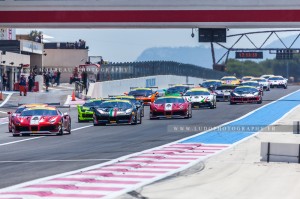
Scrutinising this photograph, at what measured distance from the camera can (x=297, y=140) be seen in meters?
30.4

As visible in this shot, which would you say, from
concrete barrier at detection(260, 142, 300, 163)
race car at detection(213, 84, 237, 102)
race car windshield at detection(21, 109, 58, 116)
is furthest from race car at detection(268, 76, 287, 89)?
concrete barrier at detection(260, 142, 300, 163)

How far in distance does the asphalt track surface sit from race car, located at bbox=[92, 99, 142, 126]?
38 cm

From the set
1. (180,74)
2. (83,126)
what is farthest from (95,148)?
(180,74)

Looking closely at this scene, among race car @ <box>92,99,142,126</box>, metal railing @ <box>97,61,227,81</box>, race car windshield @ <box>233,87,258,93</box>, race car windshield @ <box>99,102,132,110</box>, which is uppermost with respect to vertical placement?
metal railing @ <box>97,61,227,81</box>

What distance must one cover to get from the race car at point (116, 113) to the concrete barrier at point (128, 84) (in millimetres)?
26682

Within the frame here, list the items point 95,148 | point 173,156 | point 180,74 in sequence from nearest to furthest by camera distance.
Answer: point 173,156, point 95,148, point 180,74

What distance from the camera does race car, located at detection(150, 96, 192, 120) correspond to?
43.8 metres

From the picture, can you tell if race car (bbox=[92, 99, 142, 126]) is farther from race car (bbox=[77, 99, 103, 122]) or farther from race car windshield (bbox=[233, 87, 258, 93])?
race car windshield (bbox=[233, 87, 258, 93])

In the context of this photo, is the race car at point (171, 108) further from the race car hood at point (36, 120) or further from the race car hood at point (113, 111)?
the race car hood at point (36, 120)

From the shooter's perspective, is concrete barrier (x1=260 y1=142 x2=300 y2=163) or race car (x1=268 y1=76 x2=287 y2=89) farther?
race car (x1=268 y1=76 x2=287 y2=89)

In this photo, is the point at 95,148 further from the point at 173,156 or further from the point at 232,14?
the point at 232,14

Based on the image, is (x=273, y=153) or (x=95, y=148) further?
(x=95, y=148)

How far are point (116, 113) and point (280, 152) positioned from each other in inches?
719

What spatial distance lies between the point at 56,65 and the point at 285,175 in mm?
92433
